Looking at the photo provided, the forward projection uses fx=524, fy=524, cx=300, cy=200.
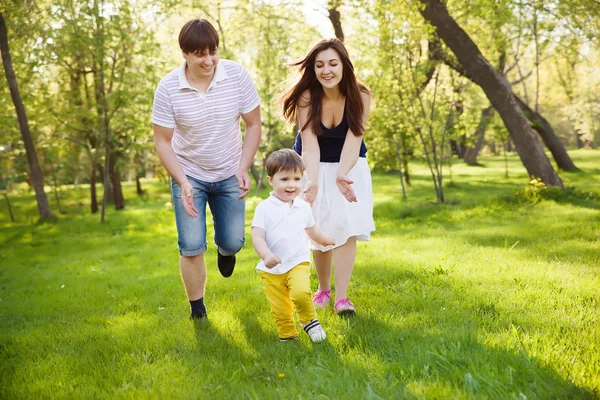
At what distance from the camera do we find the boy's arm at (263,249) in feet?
10.8

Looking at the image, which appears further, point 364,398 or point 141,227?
point 141,227

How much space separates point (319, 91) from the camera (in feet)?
13.9

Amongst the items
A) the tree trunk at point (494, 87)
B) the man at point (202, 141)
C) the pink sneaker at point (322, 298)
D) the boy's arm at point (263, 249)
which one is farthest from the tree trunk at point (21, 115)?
the boy's arm at point (263, 249)

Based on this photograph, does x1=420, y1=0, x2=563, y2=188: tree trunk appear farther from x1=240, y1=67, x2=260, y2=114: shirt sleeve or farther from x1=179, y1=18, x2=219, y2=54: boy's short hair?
x1=179, y1=18, x2=219, y2=54: boy's short hair

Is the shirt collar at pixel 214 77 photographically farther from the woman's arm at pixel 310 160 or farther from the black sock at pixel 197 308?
the black sock at pixel 197 308

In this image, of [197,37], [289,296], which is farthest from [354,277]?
[197,37]

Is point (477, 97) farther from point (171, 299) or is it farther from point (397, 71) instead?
point (171, 299)

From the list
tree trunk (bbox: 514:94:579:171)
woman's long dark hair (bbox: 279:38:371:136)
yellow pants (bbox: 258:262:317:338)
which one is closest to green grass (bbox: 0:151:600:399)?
yellow pants (bbox: 258:262:317:338)

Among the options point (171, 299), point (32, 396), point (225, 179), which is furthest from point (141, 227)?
point (32, 396)

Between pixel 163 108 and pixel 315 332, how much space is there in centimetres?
193

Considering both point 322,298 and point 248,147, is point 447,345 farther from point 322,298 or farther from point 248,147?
point 248,147

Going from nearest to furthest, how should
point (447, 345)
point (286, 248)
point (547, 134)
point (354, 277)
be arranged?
point (447, 345) → point (286, 248) → point (354, 277) → point (547, 134)

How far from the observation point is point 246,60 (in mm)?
20016

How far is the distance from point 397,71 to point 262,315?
8.63m
